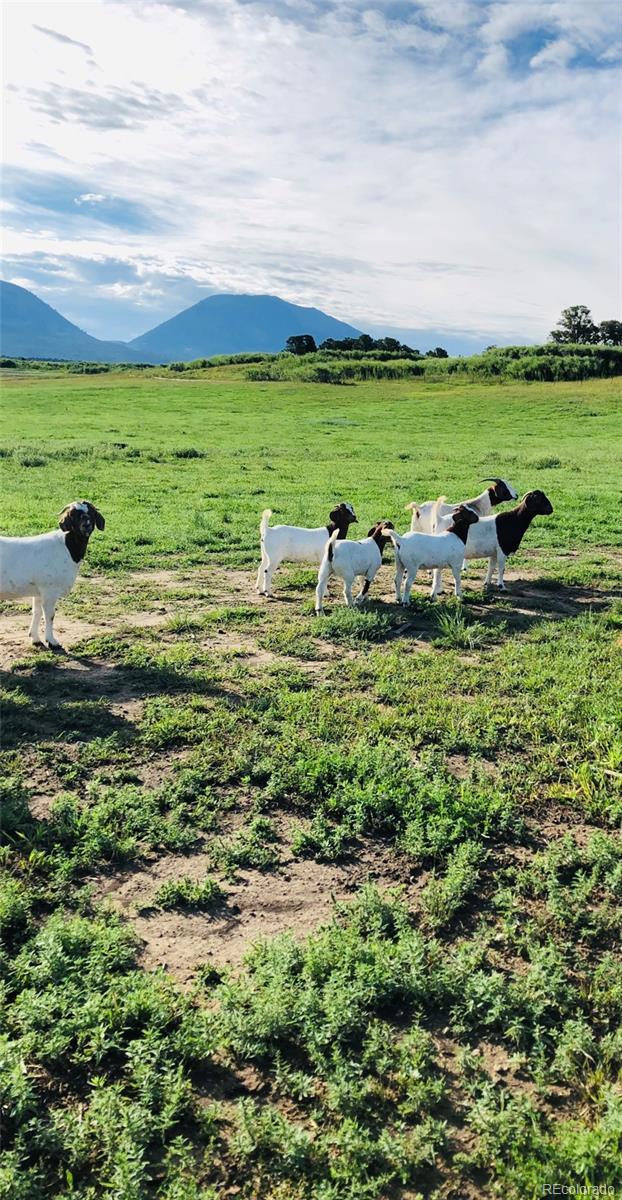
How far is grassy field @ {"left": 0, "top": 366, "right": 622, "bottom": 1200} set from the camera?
10.7 ft

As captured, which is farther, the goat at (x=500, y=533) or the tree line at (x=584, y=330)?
the tree line at (x=584, y=330)

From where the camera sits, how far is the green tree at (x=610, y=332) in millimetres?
112812

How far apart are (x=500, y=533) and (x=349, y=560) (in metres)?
2.70

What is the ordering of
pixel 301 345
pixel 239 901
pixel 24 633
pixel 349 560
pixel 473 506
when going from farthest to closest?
pixel 301 345 < pixel 473 506 < pixel 349 560 < pixel 24 633 < pixel 239 901

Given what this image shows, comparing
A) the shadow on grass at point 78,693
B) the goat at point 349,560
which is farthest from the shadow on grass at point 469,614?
the shadow on grass at point 78,693

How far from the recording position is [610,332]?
113 m

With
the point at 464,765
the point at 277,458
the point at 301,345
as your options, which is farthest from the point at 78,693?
the point at 301,345

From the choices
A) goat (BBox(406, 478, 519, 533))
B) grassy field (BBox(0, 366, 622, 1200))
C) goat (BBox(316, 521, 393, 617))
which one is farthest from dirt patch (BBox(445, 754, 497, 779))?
goat (BBox(406, 478, 519, 533))

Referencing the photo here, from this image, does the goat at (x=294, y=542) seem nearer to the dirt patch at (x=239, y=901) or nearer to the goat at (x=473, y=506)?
the goat at (x=473, y=506)

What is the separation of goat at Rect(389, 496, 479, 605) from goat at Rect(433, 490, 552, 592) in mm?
294

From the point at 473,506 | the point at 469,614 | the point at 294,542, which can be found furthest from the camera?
the point at 473,506

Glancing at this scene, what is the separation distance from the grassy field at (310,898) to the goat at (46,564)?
0.57m

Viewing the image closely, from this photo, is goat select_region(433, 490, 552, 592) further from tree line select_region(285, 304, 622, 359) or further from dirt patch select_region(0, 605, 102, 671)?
tree line select_region(285, 304, 622, 359)

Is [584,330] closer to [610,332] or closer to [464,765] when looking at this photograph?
[610,332]
